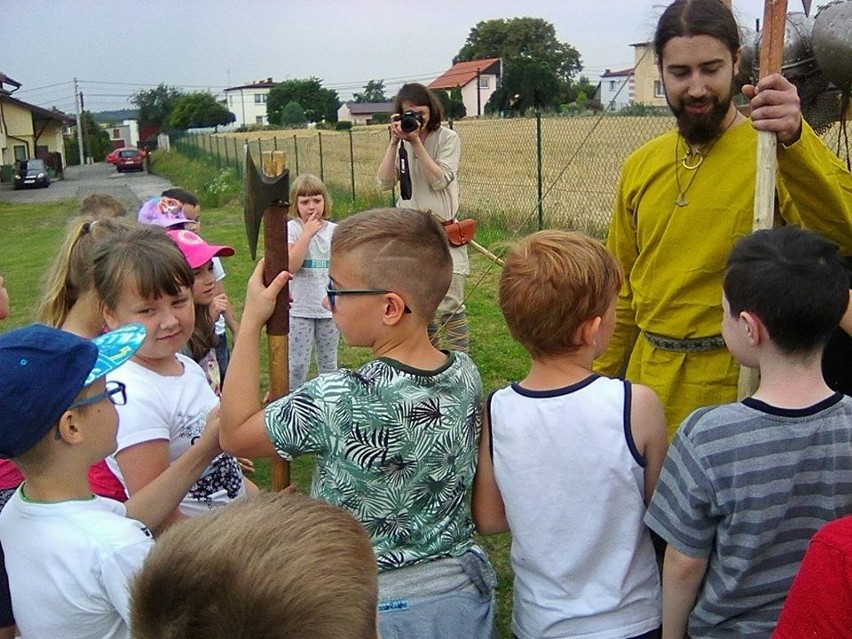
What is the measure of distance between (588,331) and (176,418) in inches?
46.3

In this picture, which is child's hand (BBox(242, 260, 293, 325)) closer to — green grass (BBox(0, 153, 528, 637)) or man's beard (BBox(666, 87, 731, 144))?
man's beard (BBox(666, 87, 731, 144))

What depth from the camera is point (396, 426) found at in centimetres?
166

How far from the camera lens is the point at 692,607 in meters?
1.75

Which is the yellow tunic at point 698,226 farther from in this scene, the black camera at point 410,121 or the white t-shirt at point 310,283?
the black camera at point 410,121

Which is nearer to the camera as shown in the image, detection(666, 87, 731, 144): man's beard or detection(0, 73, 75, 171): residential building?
detection(666, 87, 731, 144): man's beard

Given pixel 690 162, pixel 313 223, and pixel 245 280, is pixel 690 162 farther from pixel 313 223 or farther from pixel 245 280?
pixel 245 280

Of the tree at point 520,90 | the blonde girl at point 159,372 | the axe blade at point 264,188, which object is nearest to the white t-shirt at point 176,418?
the blonde girl at point 159,372

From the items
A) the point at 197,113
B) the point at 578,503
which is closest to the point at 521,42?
the point at 197,113

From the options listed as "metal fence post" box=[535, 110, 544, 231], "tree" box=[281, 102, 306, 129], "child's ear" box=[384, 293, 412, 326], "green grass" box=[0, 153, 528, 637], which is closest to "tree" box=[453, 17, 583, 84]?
"tree" box=[281, 102, 306, 129]

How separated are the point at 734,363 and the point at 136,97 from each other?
113126 mm

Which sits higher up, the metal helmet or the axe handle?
the metal helmet

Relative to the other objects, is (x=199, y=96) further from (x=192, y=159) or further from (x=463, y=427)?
(x=463, y=427)

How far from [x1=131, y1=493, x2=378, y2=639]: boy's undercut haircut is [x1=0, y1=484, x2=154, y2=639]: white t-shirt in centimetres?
58

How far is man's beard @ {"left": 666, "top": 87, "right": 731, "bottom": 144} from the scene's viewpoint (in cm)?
226
